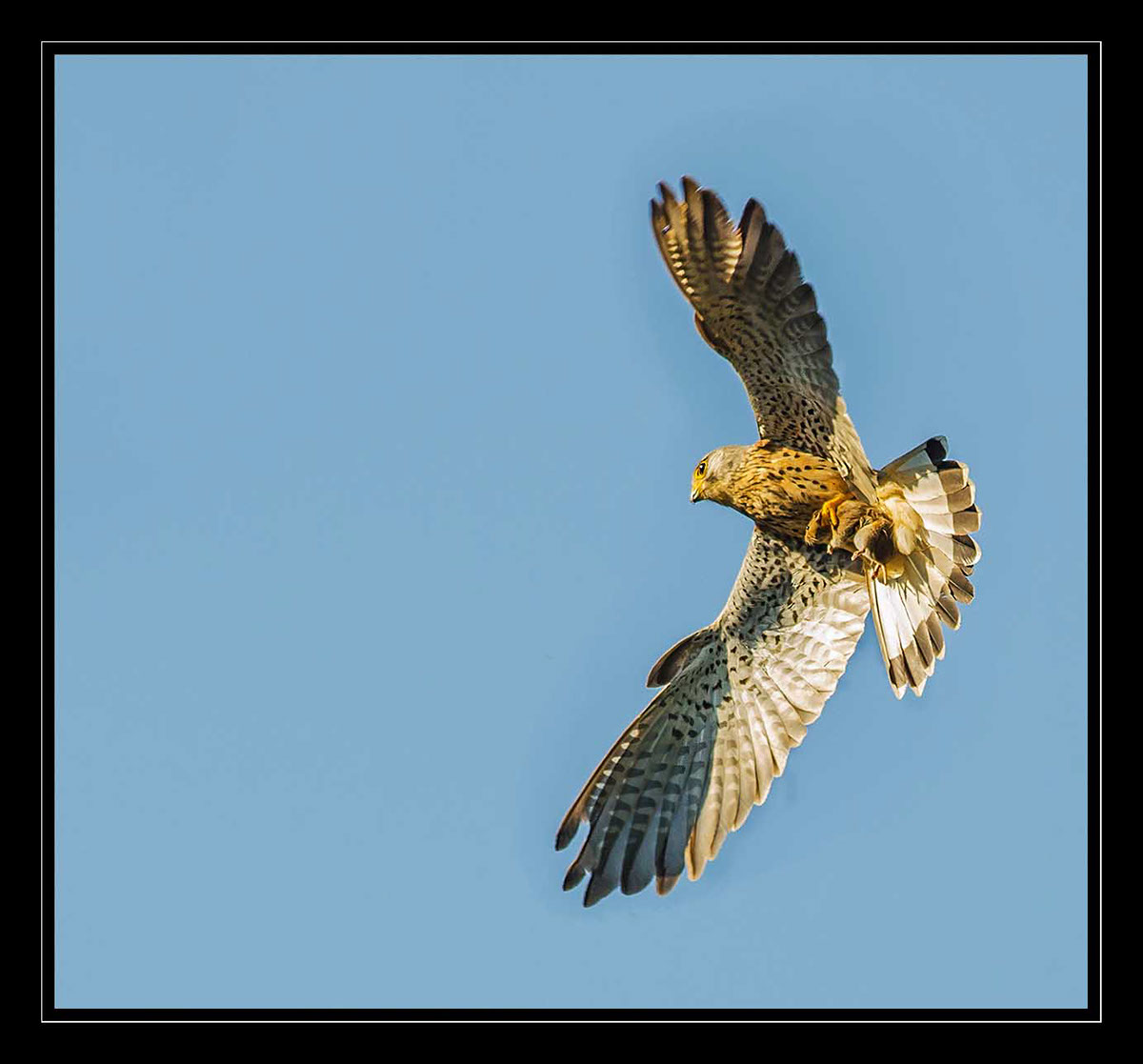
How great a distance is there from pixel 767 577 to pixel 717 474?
2.80 feet

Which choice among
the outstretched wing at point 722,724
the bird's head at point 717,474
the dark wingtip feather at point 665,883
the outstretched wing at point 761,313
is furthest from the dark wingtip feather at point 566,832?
the outstretched wing at point 761,313

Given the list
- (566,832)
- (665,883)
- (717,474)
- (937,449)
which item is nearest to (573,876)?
(566,832)

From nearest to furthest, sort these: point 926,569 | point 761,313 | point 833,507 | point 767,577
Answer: point 761,313 → point 833,507 → point 926,569 → point 767,577

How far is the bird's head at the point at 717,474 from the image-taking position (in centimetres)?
966

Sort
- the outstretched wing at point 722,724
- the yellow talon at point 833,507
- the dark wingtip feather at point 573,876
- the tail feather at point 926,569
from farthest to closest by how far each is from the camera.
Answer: the outstretched wing at point 722,724, the dark wingtip feather at point 573,876, the yellow talon at point 833,507, the tail feather at point 926,569

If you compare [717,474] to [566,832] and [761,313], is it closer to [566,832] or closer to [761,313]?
[761,313]

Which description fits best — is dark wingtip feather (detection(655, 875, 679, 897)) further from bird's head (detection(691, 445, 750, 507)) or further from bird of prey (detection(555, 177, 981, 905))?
bird's head (detection(691, 445, 750, 507))

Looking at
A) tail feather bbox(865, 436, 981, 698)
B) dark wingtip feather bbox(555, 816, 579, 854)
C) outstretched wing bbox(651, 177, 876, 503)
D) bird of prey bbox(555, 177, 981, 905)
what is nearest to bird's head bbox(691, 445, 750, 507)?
bird of prey bbox(555, 177, 981, 905)

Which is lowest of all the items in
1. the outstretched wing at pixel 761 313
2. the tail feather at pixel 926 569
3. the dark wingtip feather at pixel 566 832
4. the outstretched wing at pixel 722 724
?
the dark wingtip feather at pixel 566 832

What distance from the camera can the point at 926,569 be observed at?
9711mm

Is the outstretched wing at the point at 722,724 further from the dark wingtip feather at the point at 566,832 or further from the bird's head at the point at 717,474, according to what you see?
the bird's head at the point at 717,474

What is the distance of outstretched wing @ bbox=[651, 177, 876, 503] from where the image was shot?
8.86m
